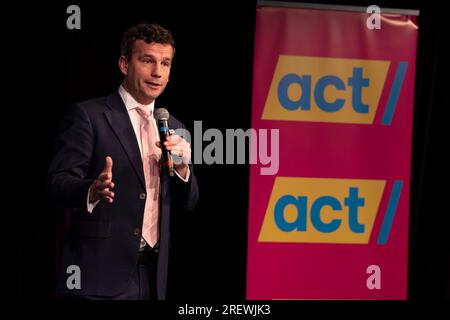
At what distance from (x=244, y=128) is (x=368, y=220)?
2.77ft

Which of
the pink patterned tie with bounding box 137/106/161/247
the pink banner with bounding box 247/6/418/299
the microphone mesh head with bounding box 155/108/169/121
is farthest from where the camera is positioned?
the pink banner with bounding box 247/6/418/299

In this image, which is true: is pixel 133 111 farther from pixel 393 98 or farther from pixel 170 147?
pixel 393 98

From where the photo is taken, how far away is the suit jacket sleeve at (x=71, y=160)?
3541 mm

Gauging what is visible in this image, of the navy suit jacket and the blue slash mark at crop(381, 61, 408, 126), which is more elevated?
the blue slash mark at crop(381, 61, 408, 126)

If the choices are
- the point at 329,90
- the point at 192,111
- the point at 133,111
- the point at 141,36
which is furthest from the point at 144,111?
the point at 329,90

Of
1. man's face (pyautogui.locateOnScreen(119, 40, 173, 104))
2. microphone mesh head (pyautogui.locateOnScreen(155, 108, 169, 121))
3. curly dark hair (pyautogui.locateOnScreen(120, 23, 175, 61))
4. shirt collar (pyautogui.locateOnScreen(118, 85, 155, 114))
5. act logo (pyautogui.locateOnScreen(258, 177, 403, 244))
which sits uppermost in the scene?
curly dark hair (pyautogui.locateOnScreen(120, 23, 175, 61))

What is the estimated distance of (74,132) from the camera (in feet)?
11.8

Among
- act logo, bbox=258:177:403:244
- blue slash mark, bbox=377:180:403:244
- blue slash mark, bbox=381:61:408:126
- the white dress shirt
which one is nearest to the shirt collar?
the white dress shirt

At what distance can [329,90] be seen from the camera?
3.94 m

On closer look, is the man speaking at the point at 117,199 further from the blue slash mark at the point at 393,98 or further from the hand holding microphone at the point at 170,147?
the blue slash mark at the point at 393,98

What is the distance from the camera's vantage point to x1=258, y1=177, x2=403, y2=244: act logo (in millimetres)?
3914

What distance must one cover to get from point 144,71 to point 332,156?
111 centimetres

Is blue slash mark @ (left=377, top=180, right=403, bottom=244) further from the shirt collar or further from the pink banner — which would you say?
the shirt collar

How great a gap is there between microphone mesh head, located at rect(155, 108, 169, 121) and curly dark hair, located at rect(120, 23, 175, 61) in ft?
1.15
